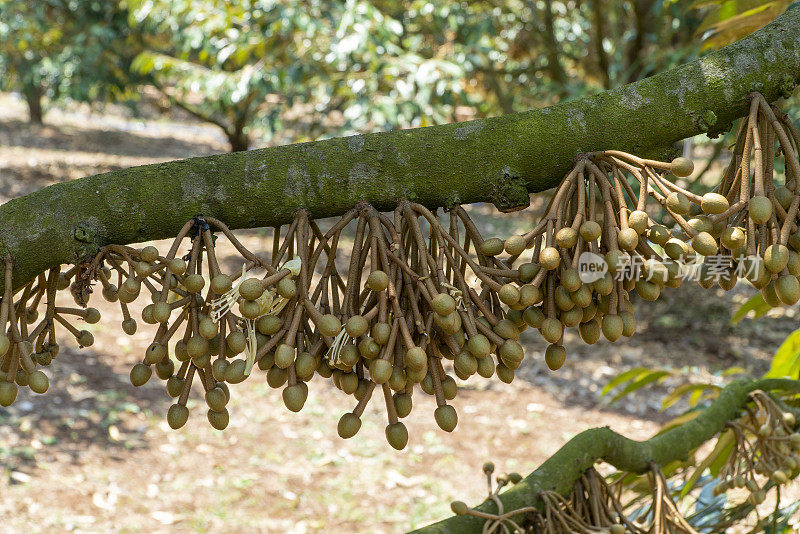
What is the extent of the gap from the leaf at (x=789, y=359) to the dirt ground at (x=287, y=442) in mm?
573

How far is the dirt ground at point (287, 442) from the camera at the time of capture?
3.47 meters

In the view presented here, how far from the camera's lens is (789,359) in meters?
2.07

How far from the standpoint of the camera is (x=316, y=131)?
6.21 meters

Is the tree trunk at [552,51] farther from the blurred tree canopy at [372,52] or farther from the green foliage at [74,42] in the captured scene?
the green foliage at [74,42]

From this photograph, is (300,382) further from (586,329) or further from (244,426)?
(244,426)

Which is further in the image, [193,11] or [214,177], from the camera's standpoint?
[193,11]

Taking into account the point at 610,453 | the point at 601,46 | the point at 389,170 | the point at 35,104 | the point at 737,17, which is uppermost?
the point at 35,104

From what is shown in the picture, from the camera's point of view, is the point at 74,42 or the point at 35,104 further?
the point at 35,104

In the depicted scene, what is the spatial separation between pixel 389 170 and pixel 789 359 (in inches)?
65.7

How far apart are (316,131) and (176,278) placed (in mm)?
5467

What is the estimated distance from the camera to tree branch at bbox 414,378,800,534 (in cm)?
121

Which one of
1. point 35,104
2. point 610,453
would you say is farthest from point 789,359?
point 35,104

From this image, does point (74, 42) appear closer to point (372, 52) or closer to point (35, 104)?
point (372, 52)

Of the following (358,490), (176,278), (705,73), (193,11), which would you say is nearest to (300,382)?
(176,278)
